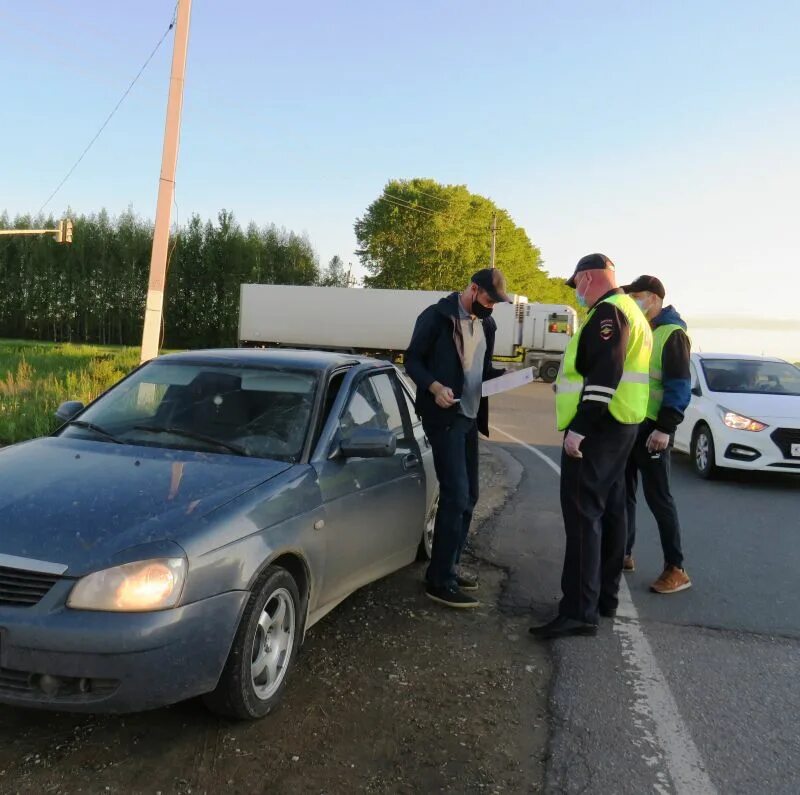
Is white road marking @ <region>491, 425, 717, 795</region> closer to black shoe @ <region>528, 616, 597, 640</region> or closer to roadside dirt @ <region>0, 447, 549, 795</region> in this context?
black shoe @ <region>528, 616, 597, 640</region>

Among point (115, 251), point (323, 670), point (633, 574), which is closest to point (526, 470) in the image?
point (633, 574)

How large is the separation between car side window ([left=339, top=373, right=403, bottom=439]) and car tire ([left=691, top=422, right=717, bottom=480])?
591cm

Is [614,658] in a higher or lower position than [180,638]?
lower

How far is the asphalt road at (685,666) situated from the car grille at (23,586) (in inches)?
74.3

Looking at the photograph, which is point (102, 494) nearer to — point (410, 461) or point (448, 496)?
point (410, 461)

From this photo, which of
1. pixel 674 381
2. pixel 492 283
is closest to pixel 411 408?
pixel 492 283

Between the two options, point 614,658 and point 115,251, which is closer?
point 614,658

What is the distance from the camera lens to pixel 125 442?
3789 millimetres

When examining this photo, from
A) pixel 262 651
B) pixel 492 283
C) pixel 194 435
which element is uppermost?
pixel 492 283

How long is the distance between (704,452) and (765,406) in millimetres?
902

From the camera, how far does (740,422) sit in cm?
910

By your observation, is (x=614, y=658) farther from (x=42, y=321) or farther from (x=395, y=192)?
(x=42, y=321)

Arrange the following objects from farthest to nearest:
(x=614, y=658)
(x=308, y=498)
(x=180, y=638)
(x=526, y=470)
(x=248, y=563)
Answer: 1. (x=526, y=470)
2. (x=614, y=658)
3. (x=308, y=498)
4. (x=248, y=563)
5. (x=180, y=638)

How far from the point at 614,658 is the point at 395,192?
50.7 metres
